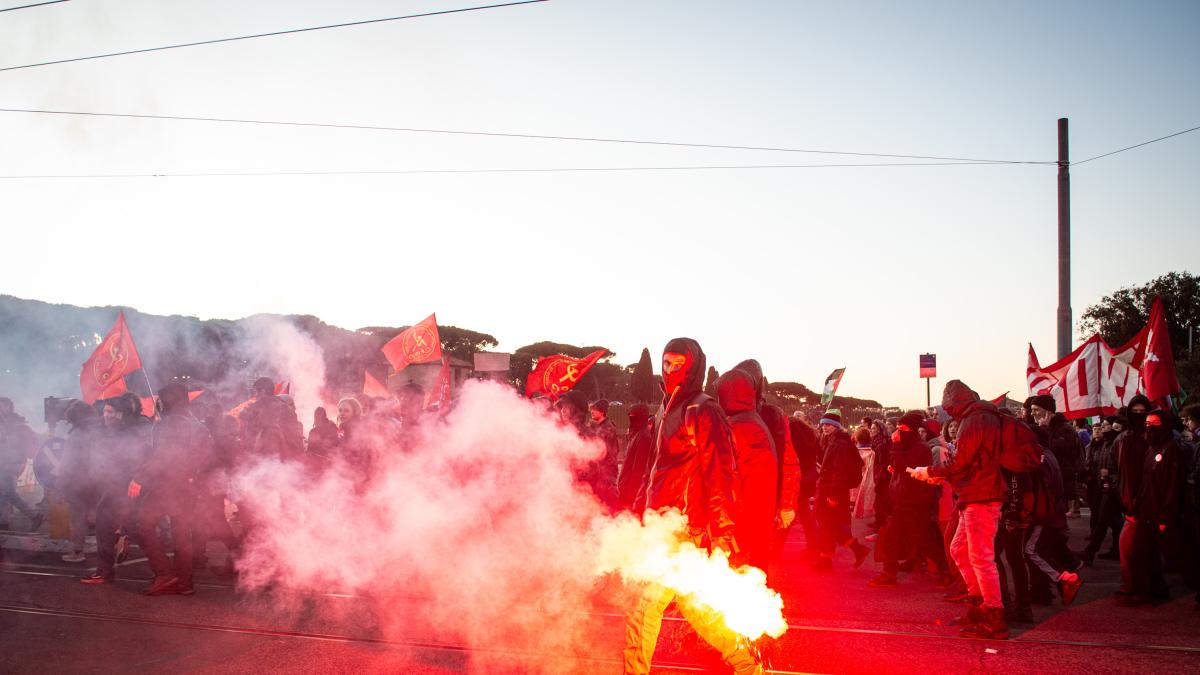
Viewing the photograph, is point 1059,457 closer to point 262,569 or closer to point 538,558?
point 538,558

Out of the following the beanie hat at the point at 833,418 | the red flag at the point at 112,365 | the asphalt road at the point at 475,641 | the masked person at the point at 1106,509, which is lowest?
the asphalt road at the point at 475,641

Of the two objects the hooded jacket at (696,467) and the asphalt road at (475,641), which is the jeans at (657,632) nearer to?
the hooded jacket at (696,467)

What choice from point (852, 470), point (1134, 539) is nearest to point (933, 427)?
point (852, 470)

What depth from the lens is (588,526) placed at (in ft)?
18.8

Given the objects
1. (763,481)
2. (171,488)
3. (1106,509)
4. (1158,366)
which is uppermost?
(1158,366)

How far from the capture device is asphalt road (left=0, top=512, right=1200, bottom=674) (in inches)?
210

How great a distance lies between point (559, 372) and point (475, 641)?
589 cm

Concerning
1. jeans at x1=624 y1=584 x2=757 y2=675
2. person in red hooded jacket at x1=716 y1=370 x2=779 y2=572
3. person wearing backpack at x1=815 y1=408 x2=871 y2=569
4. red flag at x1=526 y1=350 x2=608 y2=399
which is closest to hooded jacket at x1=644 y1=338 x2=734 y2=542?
jeans at x1=624 y1=584 x2=757 y2=675

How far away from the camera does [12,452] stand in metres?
11.8

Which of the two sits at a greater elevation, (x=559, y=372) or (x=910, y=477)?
(x=559, y=372)

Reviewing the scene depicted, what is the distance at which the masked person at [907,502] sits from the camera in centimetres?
837

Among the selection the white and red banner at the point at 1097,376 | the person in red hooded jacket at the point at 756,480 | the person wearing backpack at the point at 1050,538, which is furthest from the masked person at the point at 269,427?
the white and red banner at the point at 1097,376

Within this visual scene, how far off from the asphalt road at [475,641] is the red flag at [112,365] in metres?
Answer: 4.03

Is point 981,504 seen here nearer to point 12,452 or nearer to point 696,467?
point 696,467
